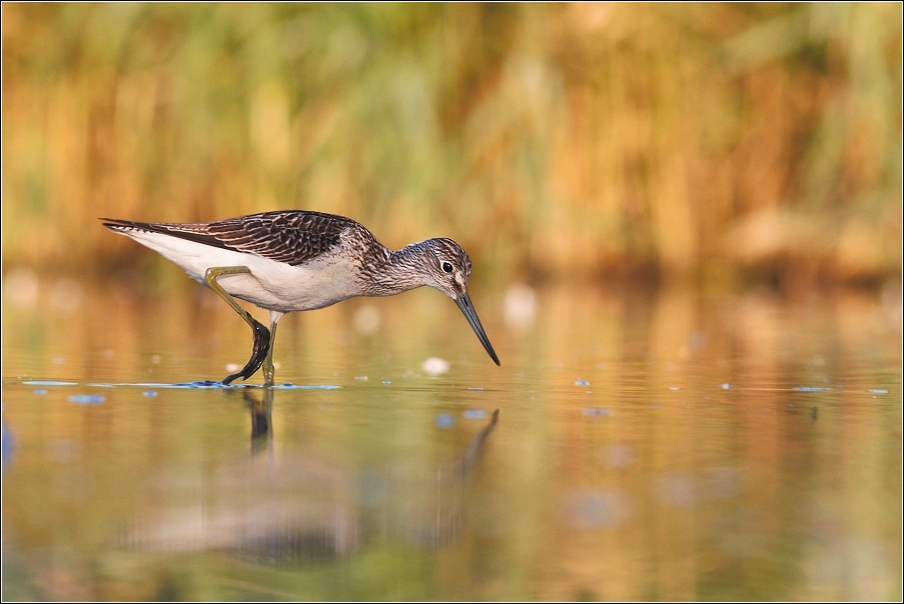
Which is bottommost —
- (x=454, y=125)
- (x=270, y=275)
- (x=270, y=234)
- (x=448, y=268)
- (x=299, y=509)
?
(x=299, y=509)

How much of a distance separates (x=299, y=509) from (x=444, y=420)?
147 cm

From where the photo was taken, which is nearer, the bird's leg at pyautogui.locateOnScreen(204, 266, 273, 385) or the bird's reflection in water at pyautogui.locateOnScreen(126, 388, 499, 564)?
the bird's reflection in water at pyautogui.locateOnScreen(126, 388, 499, 564)

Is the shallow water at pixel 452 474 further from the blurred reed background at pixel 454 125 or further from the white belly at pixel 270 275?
the blurred reed background at pixel 454 125

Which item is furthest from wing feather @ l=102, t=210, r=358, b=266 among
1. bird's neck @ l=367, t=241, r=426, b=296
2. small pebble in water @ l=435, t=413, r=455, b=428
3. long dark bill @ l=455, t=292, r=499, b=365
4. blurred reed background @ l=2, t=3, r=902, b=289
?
blurred reed background @ l=2, t=3, r=902, b=289

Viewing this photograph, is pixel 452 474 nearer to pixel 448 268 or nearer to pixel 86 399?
pixel 86 399

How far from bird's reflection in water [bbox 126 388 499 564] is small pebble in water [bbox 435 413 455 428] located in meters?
0.60

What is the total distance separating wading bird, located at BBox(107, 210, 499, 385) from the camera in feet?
20.7

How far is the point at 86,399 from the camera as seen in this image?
532 centimetres

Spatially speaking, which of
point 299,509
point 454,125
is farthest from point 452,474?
point 454,125

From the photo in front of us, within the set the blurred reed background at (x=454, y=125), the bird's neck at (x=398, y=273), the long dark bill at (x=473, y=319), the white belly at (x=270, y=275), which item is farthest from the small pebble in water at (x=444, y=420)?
the blurred reed background at (x=454, y=125)

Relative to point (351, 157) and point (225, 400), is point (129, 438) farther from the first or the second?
point (351, 157)

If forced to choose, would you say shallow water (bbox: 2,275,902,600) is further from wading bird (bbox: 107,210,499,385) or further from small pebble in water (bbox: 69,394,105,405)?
wading bird (bbox: 107,210,499,385)

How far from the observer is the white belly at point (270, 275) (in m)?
6.27

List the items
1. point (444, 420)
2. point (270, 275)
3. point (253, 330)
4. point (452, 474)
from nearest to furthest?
point (452, 474), point (444, 420), point (270, 275), point (253, 330)
